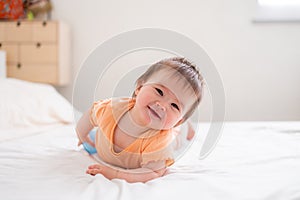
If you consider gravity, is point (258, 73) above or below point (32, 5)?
below

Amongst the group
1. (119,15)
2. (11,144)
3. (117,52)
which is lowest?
(11,144)

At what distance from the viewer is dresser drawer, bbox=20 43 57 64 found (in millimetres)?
2184

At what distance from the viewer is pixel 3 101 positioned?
4.65 feet

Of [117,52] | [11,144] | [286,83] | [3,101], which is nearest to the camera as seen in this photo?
[117,52]

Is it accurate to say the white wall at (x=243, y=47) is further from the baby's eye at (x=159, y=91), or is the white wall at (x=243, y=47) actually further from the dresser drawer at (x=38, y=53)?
the baby's eye at (x=159, y=91)

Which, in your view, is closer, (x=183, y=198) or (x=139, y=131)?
(x=183, y=198)

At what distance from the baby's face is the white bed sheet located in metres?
0.13

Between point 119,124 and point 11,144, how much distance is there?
16.7 inches

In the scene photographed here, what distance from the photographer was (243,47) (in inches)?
88.0

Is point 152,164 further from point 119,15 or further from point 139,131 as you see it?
→ point 119,15

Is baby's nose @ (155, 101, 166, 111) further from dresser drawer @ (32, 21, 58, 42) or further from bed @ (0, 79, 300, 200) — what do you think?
dresser drawer @ (32, 21, 58, 42)

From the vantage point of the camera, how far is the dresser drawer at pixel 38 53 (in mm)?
2184

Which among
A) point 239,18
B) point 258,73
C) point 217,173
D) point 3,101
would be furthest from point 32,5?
point 217,173

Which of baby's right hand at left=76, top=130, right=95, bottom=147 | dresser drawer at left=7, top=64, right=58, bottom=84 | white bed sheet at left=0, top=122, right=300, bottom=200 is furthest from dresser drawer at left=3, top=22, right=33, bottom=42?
baby's right hand at left=76, top=130, right=95, bottom=147
